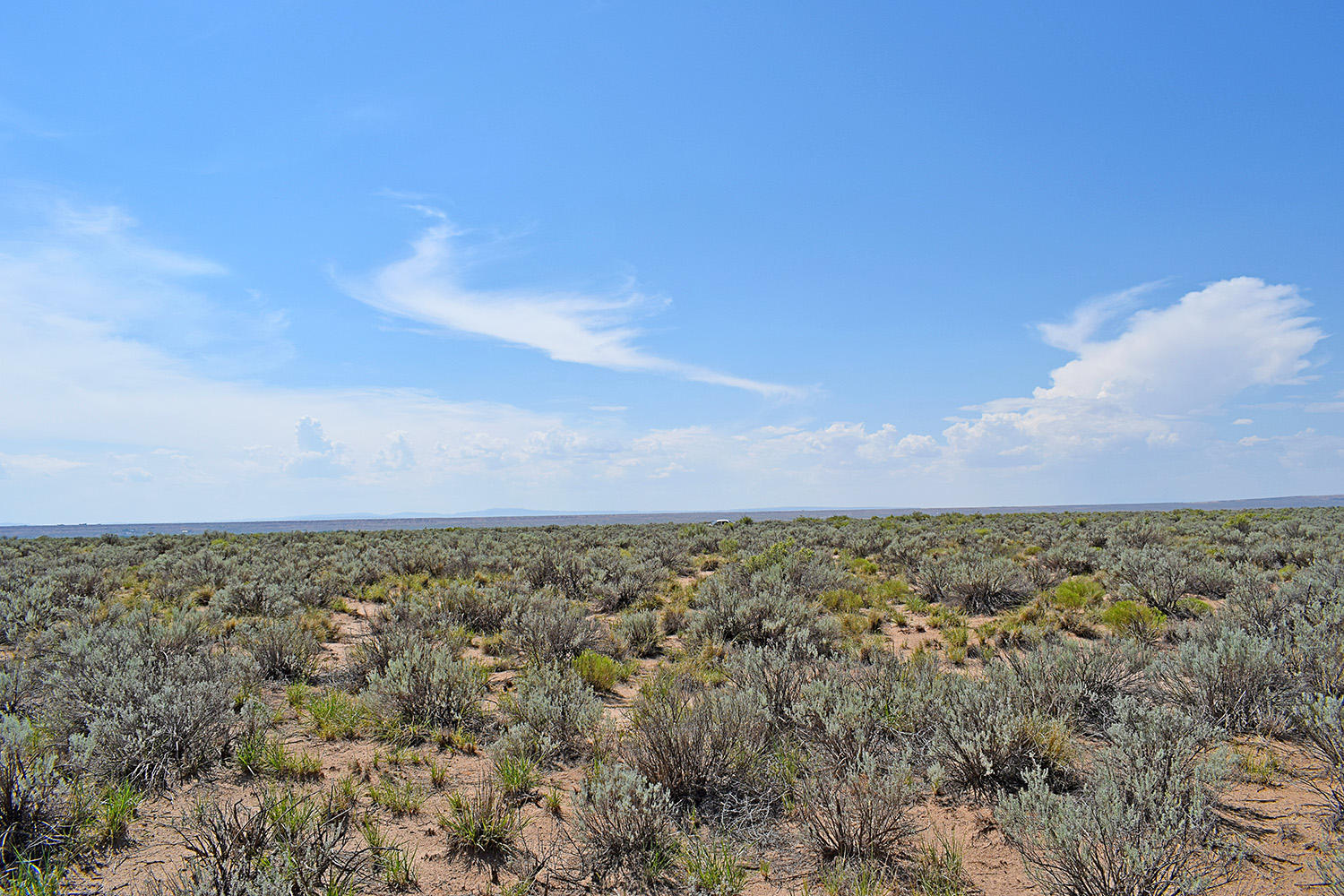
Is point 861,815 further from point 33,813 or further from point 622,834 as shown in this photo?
point 33,813

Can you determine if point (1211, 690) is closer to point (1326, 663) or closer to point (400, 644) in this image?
point (1326, 663)

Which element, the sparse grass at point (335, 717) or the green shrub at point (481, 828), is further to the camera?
the sparse grass at point (335, 717)

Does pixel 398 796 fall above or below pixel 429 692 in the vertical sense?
below

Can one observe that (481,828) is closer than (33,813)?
No

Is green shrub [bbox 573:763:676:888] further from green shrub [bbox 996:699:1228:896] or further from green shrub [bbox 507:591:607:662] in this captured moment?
green shrub [bbox 507:591:607:662]

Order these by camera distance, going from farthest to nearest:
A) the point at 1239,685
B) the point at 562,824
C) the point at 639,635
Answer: the point at 639,635, the point at 1239,685, the point at 562,824

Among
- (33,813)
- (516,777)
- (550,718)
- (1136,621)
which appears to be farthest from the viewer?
(1136,621)

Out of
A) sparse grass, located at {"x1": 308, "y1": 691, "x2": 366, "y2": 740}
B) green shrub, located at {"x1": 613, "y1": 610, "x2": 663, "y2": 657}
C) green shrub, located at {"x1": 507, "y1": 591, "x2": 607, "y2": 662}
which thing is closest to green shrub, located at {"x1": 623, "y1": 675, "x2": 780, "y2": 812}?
sparse grass, located at {"x1": 308, "y1": 691, "x2": 366, "y2": 740}

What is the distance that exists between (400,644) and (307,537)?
85.8 feet

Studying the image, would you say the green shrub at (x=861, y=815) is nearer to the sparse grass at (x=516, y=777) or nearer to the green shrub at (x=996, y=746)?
the green shrub at (x=996, y=746)

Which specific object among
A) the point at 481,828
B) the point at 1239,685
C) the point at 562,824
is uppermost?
the point at 1239,685

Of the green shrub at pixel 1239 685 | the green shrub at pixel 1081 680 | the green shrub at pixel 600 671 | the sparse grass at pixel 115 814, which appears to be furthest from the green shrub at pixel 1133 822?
the sparse grass at pixel 115 814

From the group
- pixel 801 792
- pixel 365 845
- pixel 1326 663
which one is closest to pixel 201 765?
pixel 365 845

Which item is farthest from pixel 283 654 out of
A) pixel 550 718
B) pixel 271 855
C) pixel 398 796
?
pixel 271 855
